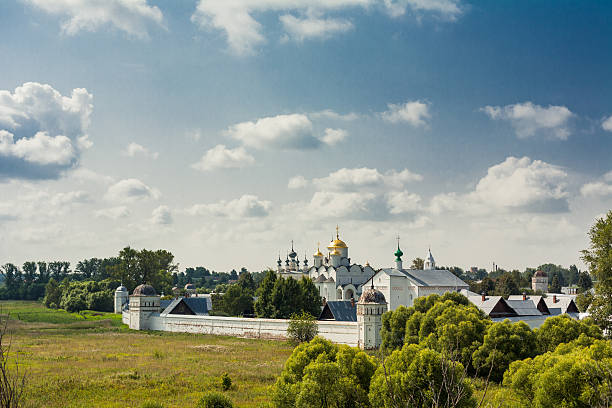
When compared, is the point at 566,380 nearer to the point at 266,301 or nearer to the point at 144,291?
the point at 266,301

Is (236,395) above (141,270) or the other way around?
the other way around

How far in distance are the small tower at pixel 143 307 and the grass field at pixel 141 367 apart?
181 inches

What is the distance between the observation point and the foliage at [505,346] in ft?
89.4

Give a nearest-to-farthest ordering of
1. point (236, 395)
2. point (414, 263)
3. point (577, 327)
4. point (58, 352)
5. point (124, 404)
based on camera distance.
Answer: point (124, 404)
point (236, 395)
point (577, 327)
point (58, 352)
point (414, 263)

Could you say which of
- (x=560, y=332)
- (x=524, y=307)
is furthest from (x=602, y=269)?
(x=524, y=307)

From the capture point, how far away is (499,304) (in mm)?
46844

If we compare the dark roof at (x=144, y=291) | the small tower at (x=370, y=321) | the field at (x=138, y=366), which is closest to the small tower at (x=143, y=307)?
the dark roof at (x=144, y=291)

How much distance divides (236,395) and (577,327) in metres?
17.4

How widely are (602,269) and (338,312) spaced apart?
67.6 ft

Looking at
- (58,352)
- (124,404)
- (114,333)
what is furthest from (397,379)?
(114,333)

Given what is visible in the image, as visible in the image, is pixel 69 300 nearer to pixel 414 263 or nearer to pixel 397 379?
pixel 414 263

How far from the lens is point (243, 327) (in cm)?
4703

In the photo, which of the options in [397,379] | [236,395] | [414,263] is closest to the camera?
[397,379]

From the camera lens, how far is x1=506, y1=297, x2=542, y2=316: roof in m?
48.6
